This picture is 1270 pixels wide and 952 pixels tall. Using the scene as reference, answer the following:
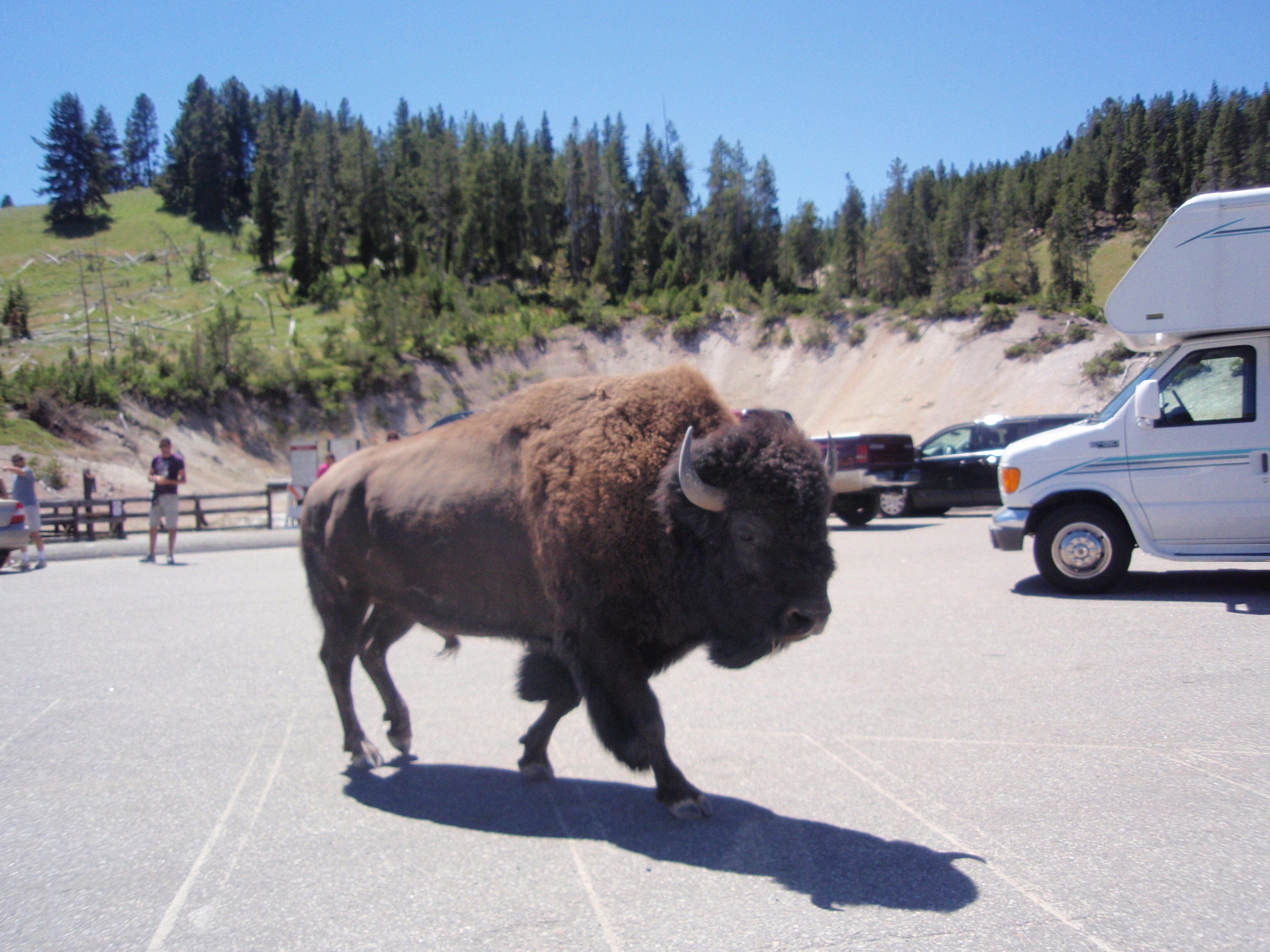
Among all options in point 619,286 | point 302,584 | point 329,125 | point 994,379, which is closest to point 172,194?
point 329,125

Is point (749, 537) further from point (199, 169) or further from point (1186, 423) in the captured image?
point (199, 169)

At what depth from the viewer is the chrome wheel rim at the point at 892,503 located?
60.3ft

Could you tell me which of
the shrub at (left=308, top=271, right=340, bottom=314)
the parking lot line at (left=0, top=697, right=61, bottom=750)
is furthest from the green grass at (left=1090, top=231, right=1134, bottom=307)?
the parking lot line at (left=0, top=697, right=61, bottom=750)

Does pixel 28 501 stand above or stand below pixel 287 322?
below

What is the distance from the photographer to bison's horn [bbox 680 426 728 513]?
3395mm

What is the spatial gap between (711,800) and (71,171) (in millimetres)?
146186

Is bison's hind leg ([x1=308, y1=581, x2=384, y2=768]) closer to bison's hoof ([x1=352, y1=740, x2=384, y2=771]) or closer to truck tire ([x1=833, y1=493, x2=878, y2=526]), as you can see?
bison's hoof ([x1=352, y1=740, x2=384, y2=771])

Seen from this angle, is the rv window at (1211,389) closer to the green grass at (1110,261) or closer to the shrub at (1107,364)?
the shrub at (1107,364)

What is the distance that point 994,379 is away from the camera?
44.3 meters

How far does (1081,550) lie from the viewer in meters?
8.45

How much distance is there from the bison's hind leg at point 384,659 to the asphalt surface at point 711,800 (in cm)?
20

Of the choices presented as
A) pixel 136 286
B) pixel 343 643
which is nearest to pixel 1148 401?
pixel 343 643

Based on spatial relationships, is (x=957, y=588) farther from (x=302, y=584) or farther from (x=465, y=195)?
(x=465, y=195)

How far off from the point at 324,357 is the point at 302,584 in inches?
1773
